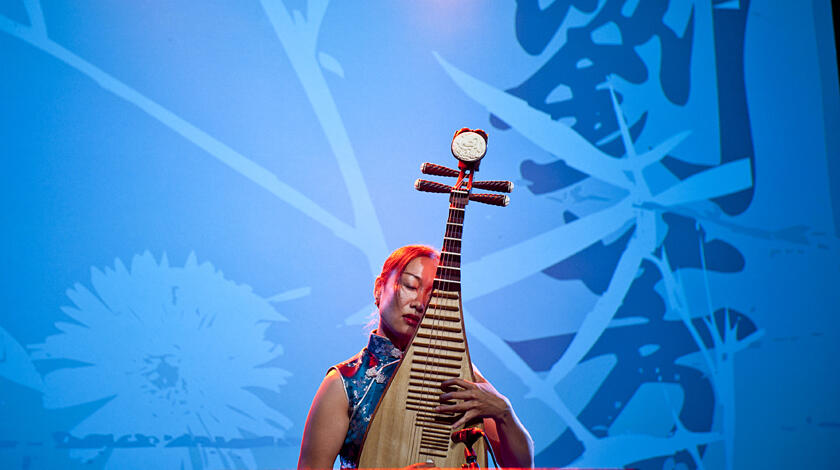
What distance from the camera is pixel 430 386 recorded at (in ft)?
4.89

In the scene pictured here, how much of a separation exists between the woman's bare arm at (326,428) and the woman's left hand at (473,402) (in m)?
0.25

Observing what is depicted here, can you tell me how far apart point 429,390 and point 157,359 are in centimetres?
129

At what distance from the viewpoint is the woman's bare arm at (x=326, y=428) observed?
153 cm

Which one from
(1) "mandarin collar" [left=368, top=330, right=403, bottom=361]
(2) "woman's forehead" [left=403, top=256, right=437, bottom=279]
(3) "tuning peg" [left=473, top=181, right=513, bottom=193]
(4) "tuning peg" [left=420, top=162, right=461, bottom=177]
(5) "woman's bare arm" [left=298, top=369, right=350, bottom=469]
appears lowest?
(5) "woman's bare arm" [left=298, top=369, right=350, bottom=469]

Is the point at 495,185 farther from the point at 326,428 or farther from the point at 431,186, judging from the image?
the point at 326,428

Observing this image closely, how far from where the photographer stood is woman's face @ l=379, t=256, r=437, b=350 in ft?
5.48

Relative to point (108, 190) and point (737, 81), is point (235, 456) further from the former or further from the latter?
point (737, 81)

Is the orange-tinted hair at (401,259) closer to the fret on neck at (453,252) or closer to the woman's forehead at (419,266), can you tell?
the woman's forehead at (419,266)

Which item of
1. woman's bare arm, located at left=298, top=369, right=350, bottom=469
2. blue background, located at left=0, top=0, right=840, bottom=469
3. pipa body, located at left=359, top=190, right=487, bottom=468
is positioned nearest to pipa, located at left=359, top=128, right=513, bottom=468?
pipa body, located at left=359, top=190, right=487, bottom=468

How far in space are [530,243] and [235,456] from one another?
135 cm

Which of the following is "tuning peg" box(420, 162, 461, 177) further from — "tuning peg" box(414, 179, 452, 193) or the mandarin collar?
the mandarin collar

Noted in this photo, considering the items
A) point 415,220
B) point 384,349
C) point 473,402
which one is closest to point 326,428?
point 384,349

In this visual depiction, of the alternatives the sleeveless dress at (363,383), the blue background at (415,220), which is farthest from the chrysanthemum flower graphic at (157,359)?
the sleeveless dress at (363,383)

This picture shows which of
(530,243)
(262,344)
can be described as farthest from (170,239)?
(530,243)
